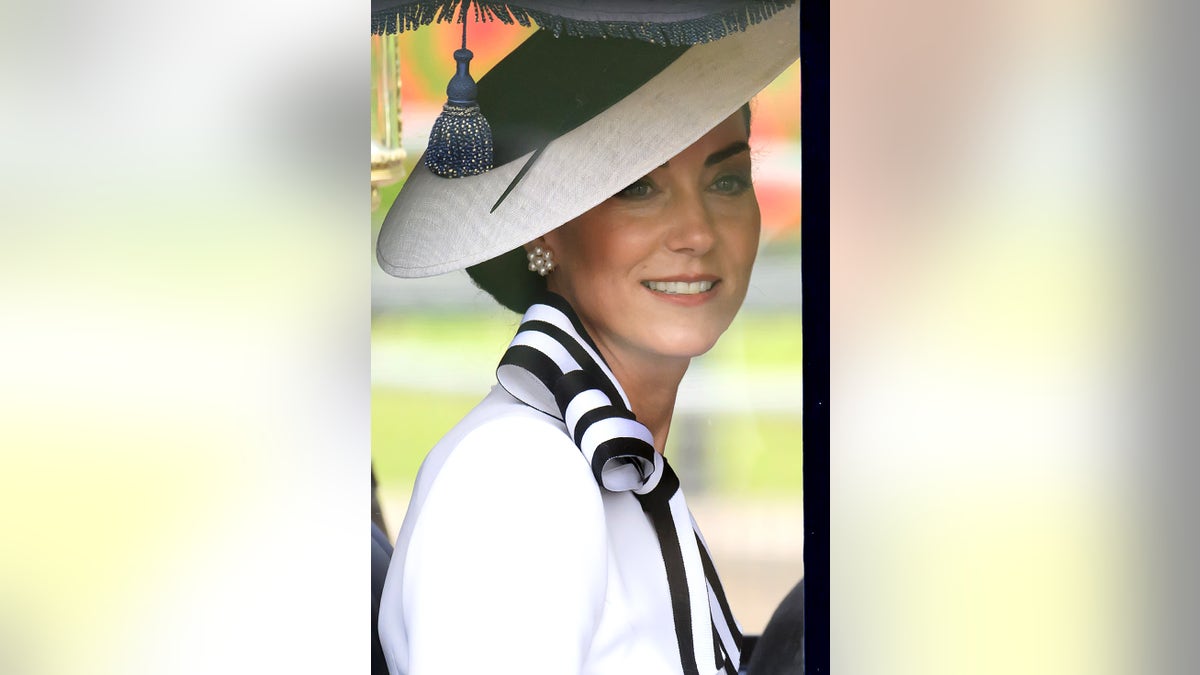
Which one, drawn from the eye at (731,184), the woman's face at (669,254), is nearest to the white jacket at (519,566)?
the woman's face at (669,254)

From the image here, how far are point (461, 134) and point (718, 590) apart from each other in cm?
104

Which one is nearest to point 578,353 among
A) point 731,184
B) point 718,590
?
point 731,184

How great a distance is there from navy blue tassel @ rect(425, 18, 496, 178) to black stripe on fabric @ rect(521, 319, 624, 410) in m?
0.32

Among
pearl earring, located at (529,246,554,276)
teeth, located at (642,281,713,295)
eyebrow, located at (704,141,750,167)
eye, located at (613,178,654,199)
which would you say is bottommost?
teeth, located at (642,281,713,295)

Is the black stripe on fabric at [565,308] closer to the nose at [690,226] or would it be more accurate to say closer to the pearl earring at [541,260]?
the pearl earring at [541,260]

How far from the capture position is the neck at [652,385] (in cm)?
261

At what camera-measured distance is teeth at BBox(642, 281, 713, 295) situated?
259 cm

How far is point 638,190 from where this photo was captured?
8.43 ft

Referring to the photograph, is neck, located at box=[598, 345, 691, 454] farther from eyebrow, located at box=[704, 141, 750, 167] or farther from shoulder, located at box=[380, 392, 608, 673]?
eyebrow, located at box=[704, 141, 750, 167]

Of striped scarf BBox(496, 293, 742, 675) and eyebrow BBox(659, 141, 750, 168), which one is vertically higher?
eyebrow BBox(659, 141, 750, 168)

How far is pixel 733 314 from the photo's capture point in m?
2.63

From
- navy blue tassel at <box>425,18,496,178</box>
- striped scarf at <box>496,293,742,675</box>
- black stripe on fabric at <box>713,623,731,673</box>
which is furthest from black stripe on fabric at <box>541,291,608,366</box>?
black stripe on fabric at <box>713,623,731,673</box>

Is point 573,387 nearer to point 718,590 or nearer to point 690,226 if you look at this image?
point 690,226
